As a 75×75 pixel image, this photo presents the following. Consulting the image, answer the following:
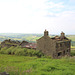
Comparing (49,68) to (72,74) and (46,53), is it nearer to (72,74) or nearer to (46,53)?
(72,74)

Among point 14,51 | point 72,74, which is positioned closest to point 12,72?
point 72,74

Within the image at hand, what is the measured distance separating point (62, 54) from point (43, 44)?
26.5 feet

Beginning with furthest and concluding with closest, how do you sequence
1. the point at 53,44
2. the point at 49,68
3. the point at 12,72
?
the point at 53,44
the point at 49,68
the point at 12,72

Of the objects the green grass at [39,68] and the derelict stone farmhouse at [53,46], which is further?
the derelict stone farmhouse at [53,46]

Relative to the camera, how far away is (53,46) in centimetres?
3559

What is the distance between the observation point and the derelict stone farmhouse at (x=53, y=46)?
35675 millimetres

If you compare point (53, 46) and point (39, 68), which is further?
point (53, 46)

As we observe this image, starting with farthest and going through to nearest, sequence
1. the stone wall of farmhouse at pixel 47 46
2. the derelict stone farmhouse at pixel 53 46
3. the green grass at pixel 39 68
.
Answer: the stone wall of farmhouse at pixel 47 46
the derelict stone farmhouse at pixel 53 46
the green grass at pixel 39 68

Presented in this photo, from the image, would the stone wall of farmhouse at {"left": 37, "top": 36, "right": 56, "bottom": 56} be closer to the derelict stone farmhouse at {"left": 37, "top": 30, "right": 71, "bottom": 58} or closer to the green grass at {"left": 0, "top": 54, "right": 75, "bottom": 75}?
the derelict stone farmhouse at {"left": 37, "top": 30, "right": 71, "bottom": 58}

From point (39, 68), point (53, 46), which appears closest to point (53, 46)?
point (53, 46)

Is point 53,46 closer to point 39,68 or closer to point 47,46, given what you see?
point 47,46

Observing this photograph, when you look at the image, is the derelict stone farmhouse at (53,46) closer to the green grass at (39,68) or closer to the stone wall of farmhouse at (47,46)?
the stone wall of farmhouse at (47,46)

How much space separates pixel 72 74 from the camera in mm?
10477

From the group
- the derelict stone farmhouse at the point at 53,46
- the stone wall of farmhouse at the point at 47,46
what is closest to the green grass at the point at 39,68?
the derelict stone farmhouse at the point at 53,46
